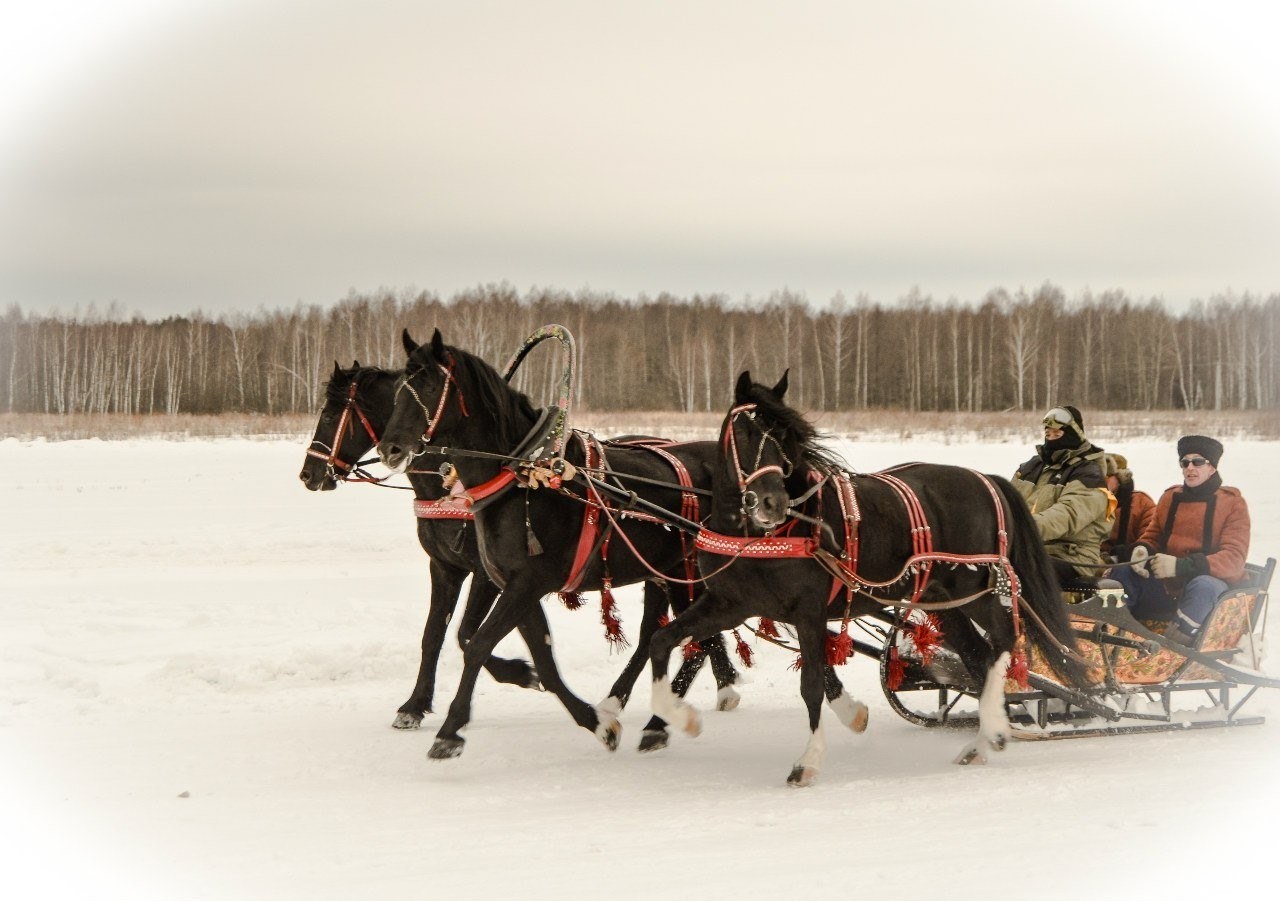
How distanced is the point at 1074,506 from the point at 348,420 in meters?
4.54

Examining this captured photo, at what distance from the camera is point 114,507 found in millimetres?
17750

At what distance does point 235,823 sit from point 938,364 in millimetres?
47186

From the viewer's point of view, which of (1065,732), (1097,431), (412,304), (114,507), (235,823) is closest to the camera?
(235,823)

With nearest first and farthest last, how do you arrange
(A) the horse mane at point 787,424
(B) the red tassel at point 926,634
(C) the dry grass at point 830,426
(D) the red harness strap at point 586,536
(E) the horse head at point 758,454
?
(E) the horse head at point 758,454, (A) the horse mane at point 787,424, (B) the red tassel at point 926,634, (D) the red harness strap at point 586,536, (C) the dry grass at point 830,426

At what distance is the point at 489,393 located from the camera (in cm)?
661

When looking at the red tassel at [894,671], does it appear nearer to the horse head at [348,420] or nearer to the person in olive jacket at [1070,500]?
the person in olive jacket at [1070,500]

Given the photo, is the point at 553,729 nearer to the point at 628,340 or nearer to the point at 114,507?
the point at 114,507

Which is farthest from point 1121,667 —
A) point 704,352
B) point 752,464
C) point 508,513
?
point 704,352

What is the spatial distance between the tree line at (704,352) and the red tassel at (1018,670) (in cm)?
3303

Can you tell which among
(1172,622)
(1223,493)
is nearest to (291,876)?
(1172,622)

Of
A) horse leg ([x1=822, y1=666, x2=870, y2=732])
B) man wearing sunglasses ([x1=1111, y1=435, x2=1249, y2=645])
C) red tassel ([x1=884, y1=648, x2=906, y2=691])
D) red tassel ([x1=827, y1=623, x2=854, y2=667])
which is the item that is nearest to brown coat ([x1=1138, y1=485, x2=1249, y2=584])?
man wearing sunglasses ([x1=1111, y1=435, x2=1249, y2=645])

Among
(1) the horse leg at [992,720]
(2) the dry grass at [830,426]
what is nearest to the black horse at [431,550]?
(1) the horse leg at [992,720]

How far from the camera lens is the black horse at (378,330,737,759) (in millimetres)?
6297

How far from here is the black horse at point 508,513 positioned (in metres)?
6.30
